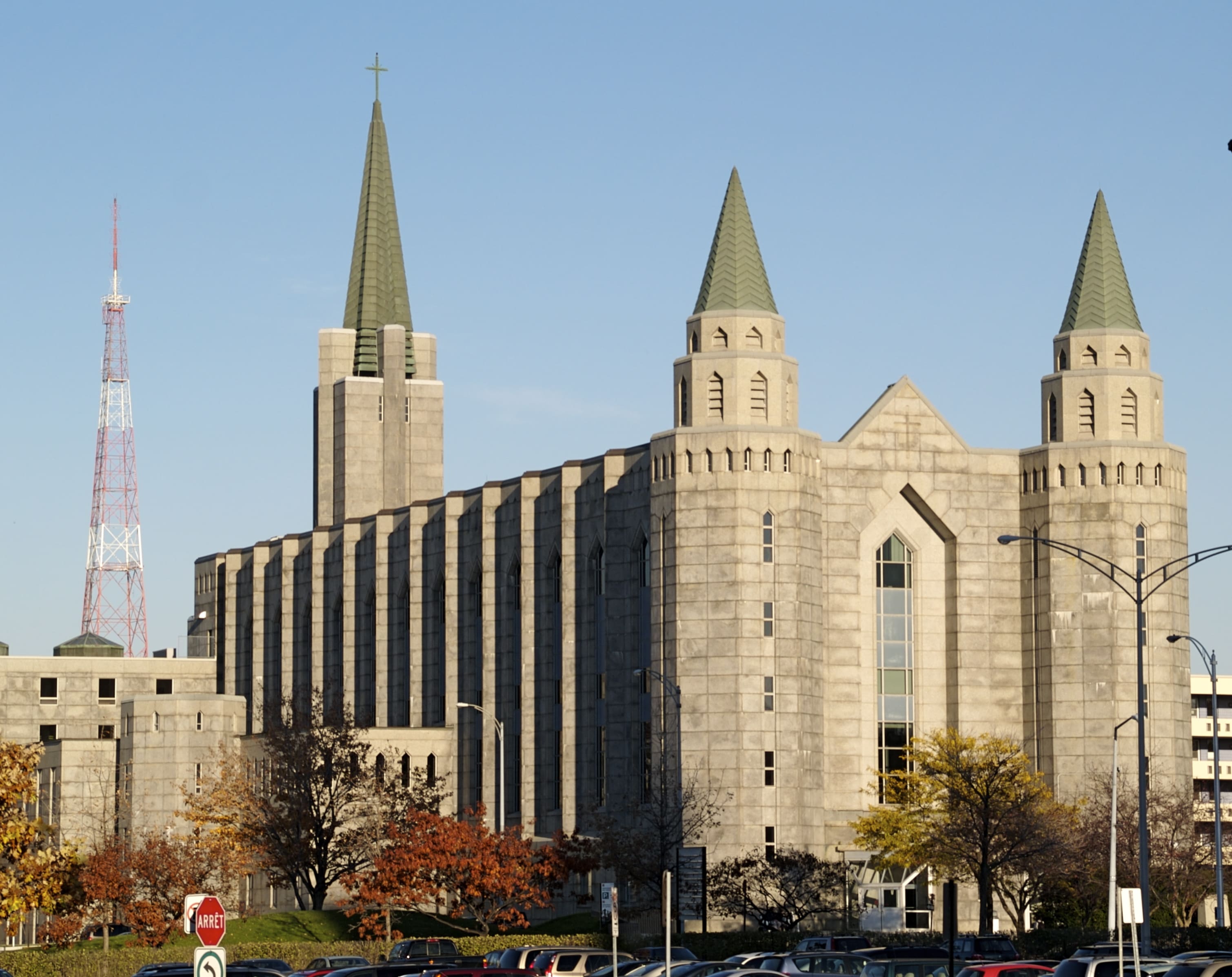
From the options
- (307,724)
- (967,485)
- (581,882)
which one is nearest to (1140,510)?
(967,485)

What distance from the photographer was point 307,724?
351 ft

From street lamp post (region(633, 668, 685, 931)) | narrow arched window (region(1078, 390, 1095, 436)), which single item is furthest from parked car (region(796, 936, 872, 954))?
narrow arched window (region(1078, 390, 1095, 436))

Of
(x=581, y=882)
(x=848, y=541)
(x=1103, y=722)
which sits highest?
(x=848, y=541)

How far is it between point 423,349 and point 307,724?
166 feet

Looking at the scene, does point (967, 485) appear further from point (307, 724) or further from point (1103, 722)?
point (307, 724)

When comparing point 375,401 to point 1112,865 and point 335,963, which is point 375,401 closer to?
point 1112,865

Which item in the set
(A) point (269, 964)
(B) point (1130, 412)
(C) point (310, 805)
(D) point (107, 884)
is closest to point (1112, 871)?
(A) point (269, 964)

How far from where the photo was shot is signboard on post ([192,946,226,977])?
34594 mm

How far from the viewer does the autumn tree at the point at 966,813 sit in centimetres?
8112

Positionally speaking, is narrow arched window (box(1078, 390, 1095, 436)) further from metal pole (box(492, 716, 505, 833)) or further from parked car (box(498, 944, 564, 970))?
parked car (box(498, 944, 564, 970))

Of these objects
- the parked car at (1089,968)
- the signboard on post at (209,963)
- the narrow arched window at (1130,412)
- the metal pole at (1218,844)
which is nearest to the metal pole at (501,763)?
Result: the metal pole at (1218,844)

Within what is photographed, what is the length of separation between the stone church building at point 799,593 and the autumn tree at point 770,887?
1736 mm

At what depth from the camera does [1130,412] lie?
105 m

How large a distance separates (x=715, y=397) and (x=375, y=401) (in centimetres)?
5429
